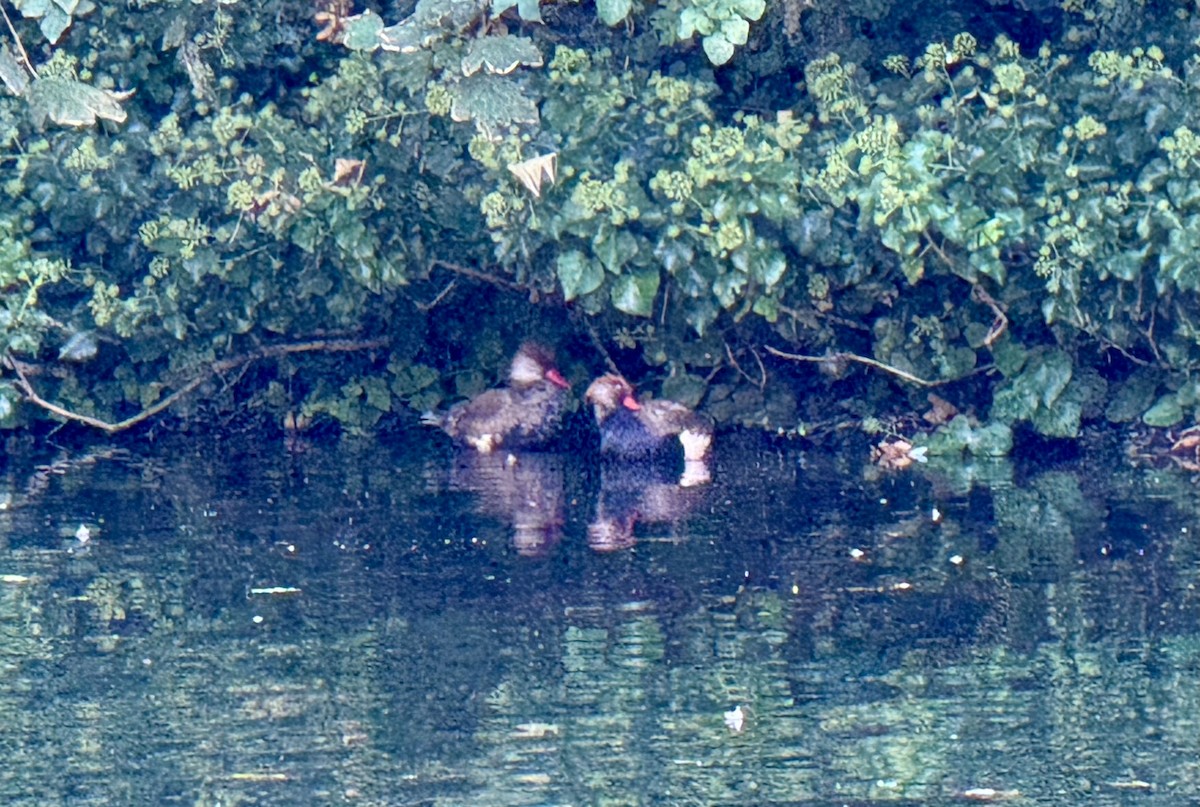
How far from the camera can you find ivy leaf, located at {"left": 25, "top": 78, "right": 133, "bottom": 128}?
814cm

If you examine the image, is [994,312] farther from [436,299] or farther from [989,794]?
[989,794]

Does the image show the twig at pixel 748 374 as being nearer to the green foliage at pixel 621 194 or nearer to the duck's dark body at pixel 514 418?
the green foliage at pixel 621 194

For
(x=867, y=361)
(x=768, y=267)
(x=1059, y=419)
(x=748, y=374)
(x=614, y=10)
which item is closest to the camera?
(x=614, y=10)

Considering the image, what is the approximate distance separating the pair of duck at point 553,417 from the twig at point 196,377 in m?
0.62

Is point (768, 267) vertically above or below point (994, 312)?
above

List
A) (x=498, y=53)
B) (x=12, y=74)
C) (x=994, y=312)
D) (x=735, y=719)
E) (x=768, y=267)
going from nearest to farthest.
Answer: (x=735, y=719), (x=498, y=53), (x=12, y=74), (x=768, y=267), (x=994, y=312)

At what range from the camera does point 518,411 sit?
9.59m

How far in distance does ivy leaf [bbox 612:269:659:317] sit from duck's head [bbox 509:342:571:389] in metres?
1.24

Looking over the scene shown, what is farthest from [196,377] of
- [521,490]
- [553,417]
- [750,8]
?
[750,8]

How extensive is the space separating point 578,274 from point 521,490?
3.31ft

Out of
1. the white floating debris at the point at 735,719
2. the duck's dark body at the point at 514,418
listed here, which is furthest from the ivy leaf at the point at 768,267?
the white floating debris at the point at 735,719

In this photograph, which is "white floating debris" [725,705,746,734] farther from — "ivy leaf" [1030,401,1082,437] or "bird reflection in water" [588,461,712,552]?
"ivy leaf" [1030,401,1082,437]

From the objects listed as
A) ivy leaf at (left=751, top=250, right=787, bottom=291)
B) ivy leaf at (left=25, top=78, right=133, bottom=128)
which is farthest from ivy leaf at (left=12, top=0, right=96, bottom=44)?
ivy leaf at (left=751, top=250, right=787, bottom=291)

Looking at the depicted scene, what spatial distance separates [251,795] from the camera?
14.9 ft
